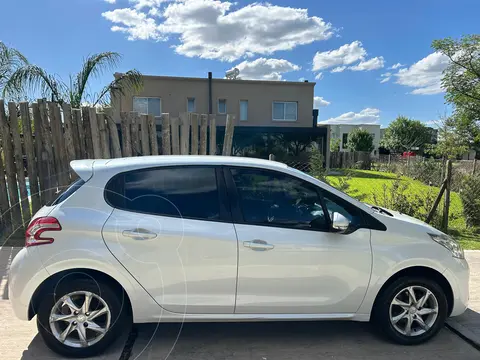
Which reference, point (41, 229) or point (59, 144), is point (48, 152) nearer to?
point (59, 144)

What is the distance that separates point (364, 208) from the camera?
132 inches

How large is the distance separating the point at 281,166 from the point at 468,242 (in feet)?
18.3

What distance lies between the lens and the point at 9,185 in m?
6.07

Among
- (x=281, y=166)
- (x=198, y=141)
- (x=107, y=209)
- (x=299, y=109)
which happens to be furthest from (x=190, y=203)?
(x=299, y=109)

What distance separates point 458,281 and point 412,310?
55 centimetres

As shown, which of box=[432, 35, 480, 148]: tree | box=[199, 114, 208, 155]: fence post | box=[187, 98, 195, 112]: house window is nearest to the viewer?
box=[199, 114, 208, 155]: fence post

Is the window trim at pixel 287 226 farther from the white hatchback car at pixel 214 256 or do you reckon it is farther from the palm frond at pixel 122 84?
the palm frond at pixel 122 84

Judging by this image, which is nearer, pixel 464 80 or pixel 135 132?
pixel 135 132

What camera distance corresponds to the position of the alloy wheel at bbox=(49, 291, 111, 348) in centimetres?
301

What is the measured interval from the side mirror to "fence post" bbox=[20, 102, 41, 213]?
525cm

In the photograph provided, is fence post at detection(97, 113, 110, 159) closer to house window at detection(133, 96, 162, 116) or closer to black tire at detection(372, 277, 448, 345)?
black tire at detection(372, 277, 448, 345)

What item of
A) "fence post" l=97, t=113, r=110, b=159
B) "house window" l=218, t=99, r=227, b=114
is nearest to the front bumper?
"fence post" l=97, t=113, r=110, b=159

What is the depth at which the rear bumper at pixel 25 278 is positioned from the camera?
2.94 m

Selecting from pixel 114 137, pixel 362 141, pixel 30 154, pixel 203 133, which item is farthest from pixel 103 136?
pixel 362 141
